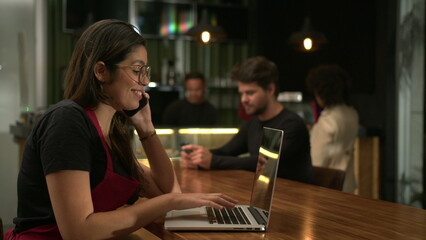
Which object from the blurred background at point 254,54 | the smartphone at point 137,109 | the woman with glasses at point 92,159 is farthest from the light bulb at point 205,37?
the woman with glasses at point 92,159

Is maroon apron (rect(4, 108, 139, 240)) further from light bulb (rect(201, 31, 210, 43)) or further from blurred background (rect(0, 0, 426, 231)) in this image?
light bulb (rect(201, 31, 210, 43))

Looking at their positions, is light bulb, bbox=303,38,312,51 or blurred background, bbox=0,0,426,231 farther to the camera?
light bulb, bbox=303,38,312,51

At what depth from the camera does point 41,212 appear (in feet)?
5.20

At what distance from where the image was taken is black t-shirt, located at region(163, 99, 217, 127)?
605 cm

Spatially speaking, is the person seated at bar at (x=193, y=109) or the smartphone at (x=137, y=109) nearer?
the smartphone at (x=137, y=109)

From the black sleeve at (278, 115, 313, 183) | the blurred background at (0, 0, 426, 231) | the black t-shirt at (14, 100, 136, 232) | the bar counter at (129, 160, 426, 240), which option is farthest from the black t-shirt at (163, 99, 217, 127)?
the black t-shirt at (14, 100, 136, 232)

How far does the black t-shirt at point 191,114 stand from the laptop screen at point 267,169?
4.23 meters

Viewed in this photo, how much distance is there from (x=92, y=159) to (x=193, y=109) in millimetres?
4463

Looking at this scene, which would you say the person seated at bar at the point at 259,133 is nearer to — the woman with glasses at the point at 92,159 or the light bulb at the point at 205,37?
the light bulb at the point at 205,37

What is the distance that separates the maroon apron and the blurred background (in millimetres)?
2713

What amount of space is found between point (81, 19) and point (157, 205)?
5.45 m

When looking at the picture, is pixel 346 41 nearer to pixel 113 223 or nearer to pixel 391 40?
pixel 391 40

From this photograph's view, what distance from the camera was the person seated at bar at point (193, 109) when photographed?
5938 millimetres

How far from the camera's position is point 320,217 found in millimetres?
1786
